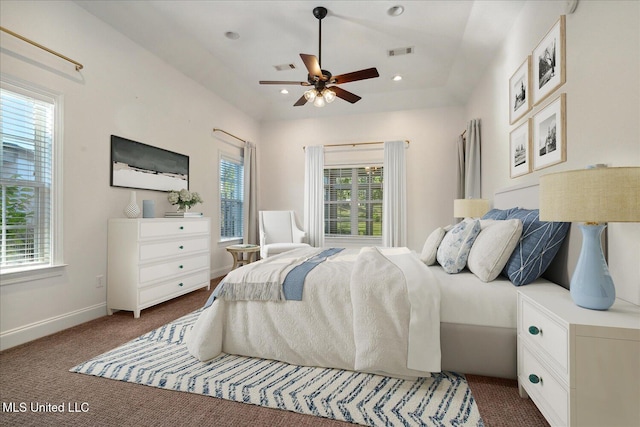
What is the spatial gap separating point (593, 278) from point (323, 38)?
3524mm

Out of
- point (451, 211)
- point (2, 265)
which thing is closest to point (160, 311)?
point (2, 265)

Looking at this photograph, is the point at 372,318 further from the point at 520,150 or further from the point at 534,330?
the point at 520,150

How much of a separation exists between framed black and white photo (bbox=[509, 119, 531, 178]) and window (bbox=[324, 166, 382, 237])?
2666 millimetres

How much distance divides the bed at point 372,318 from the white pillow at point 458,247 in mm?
19

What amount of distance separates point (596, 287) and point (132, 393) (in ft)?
7.82

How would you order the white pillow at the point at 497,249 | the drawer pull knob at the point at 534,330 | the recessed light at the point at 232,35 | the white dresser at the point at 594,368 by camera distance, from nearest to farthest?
the white dresser at the point at 594,368, the drawer pull knob at the point at 534,330, the white pillow at the point at 497,249, the recessed light at the point at 232,35

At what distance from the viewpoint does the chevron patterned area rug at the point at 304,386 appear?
4.85 ft

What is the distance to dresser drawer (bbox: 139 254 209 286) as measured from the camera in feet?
9.64

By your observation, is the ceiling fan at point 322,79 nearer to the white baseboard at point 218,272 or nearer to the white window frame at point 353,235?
the white window frame at point 353,235

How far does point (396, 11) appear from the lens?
120 inches

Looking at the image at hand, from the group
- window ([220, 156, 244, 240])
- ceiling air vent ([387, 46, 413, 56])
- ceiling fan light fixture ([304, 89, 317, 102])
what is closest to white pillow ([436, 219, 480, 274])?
ceiling fan light fixture ([304, 89, 317, 102])

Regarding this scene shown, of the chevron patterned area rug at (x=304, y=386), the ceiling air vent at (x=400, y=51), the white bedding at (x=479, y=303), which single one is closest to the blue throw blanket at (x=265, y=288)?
the chevron patterned area rug at (x=304, y=386)

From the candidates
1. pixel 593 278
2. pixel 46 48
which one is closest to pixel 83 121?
pixel 46 48

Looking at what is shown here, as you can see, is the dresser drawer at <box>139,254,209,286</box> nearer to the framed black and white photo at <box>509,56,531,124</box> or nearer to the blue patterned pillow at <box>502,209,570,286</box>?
the blue patterned pillow at <box>502,209,570,286</box>
